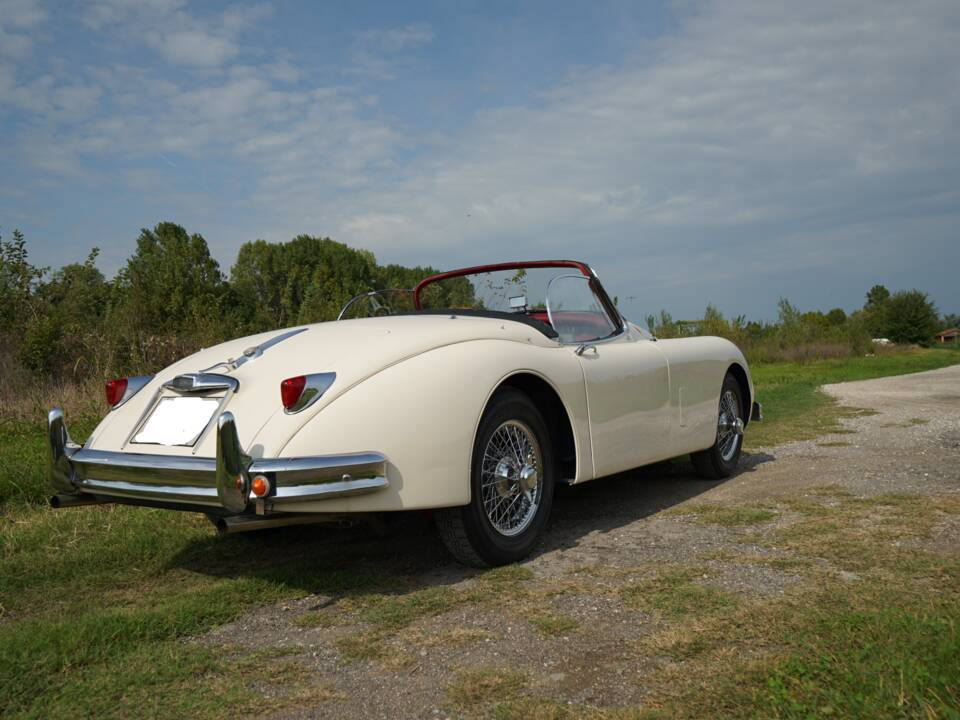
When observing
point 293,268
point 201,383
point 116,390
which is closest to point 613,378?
point 201,383

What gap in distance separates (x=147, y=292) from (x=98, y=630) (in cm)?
799

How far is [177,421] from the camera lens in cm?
345

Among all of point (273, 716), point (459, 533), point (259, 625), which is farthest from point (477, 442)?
point (273, 716)

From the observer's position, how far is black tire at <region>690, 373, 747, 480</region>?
A: 5.82 metres

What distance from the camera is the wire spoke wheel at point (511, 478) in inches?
147

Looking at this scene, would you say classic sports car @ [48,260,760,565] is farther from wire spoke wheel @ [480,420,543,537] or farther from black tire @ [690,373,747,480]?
black tire @ [690,373,747,480]

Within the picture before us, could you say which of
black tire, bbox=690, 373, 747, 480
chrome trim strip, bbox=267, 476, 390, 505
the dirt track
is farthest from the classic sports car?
black tire, bbox=690, 373, 747, 480

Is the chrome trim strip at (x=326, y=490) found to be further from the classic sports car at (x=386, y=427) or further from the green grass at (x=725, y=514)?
the green grass at (x=725, y=514)

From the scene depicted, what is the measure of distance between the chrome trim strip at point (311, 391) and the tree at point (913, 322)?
49.6 metres

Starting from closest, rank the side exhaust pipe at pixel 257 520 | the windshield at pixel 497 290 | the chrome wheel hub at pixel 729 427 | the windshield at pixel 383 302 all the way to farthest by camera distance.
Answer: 1. the side exhaust pipe at pixel 257 520
2. the windshield at pixel 497 290
3. the windshield at pixel 383 302
4. the chrome wheel hub at pixel 729 427

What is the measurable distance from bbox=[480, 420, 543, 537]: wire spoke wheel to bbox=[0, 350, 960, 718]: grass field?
0.38 meters

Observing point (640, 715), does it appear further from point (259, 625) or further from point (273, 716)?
point (259, 625)

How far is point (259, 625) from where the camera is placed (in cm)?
314

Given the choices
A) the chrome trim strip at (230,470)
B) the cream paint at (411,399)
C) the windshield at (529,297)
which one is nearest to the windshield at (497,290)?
the windshield at (529,297)
